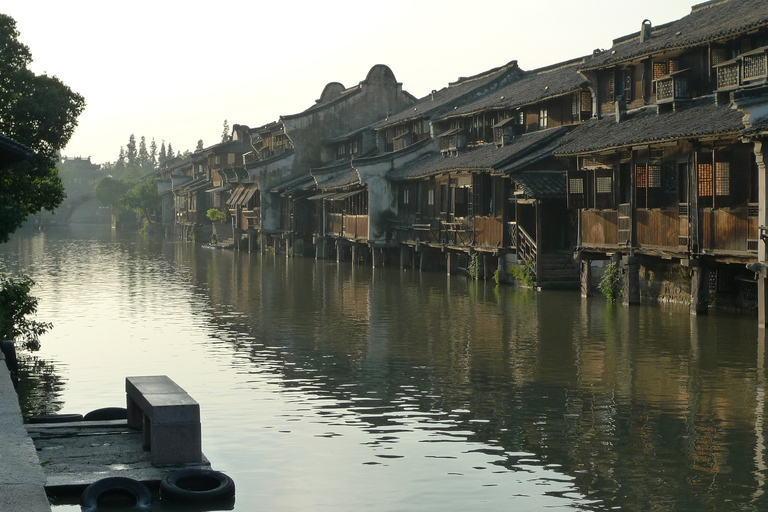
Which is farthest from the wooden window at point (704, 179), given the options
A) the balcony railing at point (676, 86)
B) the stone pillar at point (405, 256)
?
the stone pillar at point (405, 256)

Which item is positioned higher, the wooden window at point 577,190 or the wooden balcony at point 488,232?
the wooden window at point 577,190

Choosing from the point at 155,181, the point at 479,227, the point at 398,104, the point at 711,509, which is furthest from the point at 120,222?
the point at 711,509

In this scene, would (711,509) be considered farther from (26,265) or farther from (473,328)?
(26,265)

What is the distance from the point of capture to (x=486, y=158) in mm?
42594

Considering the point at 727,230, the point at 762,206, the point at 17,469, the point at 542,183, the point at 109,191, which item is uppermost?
the point at 109,191

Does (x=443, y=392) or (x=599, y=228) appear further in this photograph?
(x=599, y=228)

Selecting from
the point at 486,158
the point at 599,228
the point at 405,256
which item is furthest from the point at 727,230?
the point at 405,256

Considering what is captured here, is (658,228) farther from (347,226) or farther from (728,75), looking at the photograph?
(347,226)

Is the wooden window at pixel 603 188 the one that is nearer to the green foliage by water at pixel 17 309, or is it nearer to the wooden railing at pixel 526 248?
the wooden railing at pixel 526 248

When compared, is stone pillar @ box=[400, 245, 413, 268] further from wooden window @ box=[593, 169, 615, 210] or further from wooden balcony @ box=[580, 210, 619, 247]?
wooden balcony @ box=[580, 210, 619, 247]

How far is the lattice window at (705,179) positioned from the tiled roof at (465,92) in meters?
26.1

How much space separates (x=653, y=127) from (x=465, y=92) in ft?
81.7

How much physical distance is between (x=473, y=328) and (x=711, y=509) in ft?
54.6

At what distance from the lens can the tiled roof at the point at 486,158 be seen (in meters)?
39.8
